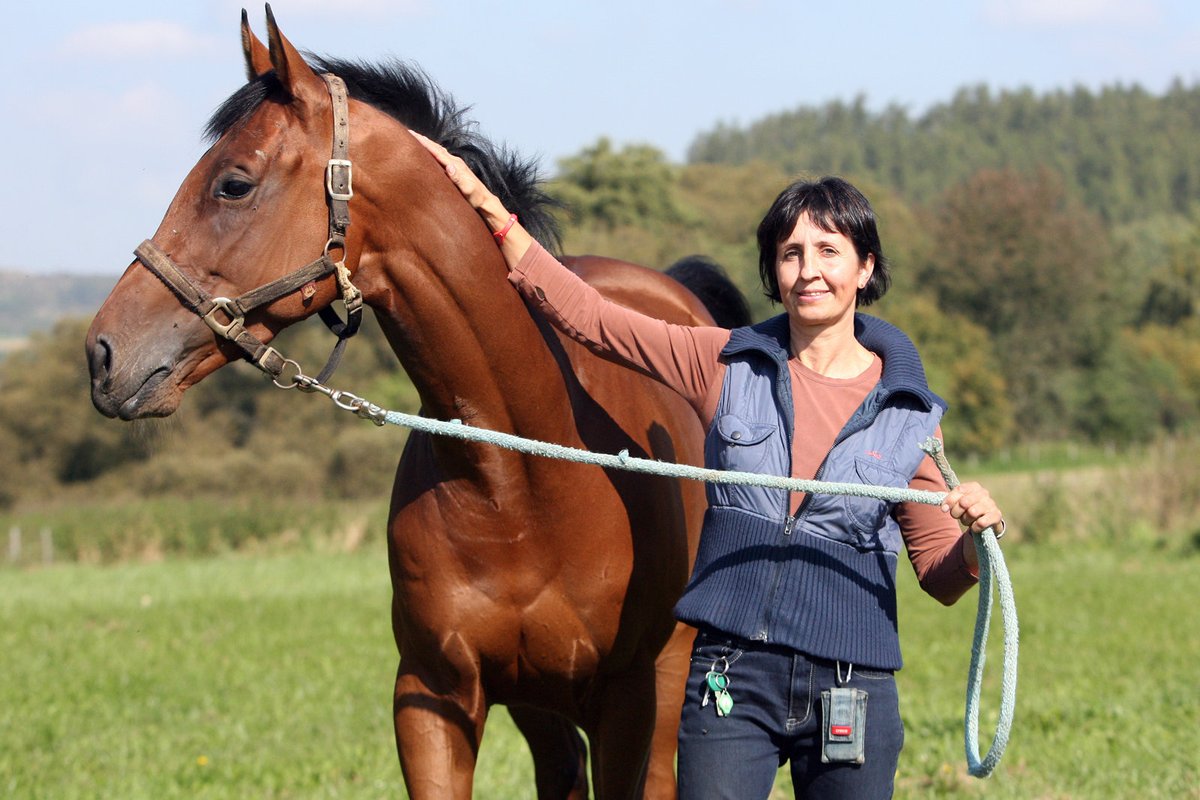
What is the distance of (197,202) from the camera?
270cm

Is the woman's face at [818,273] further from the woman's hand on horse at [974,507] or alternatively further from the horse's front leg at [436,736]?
the horse's front leg at [436,736]

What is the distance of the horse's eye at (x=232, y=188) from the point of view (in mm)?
2686

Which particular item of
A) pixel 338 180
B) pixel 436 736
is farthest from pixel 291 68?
pixel 436 736

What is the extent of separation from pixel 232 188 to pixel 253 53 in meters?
0.33

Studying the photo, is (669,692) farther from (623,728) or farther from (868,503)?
(868,503)

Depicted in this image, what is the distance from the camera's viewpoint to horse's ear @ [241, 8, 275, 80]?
2.78 meters

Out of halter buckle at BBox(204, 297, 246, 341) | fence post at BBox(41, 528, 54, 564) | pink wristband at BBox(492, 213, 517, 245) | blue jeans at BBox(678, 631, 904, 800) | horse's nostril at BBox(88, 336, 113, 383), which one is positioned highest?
pink wristband at BBox(492, 213, 517, 245)

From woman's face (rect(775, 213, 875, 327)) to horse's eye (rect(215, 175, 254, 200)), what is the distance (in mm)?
1183

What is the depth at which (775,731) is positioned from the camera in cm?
274

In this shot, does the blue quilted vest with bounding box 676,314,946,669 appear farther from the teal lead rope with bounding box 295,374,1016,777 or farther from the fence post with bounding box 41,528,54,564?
the fence post with bounding box 41,528,54,564

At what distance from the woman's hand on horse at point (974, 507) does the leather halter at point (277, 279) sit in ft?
4.41

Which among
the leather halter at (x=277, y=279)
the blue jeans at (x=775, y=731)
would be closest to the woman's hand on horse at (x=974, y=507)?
the blue jeans at (x=775, y=731)

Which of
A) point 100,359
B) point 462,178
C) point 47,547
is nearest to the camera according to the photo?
point 100,359

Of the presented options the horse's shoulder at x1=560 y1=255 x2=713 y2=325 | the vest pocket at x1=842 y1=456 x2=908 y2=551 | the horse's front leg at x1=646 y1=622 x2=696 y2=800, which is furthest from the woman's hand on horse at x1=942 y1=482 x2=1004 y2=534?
the horse's shoulder at x1=560 y1=255 x2=713 y2=325
